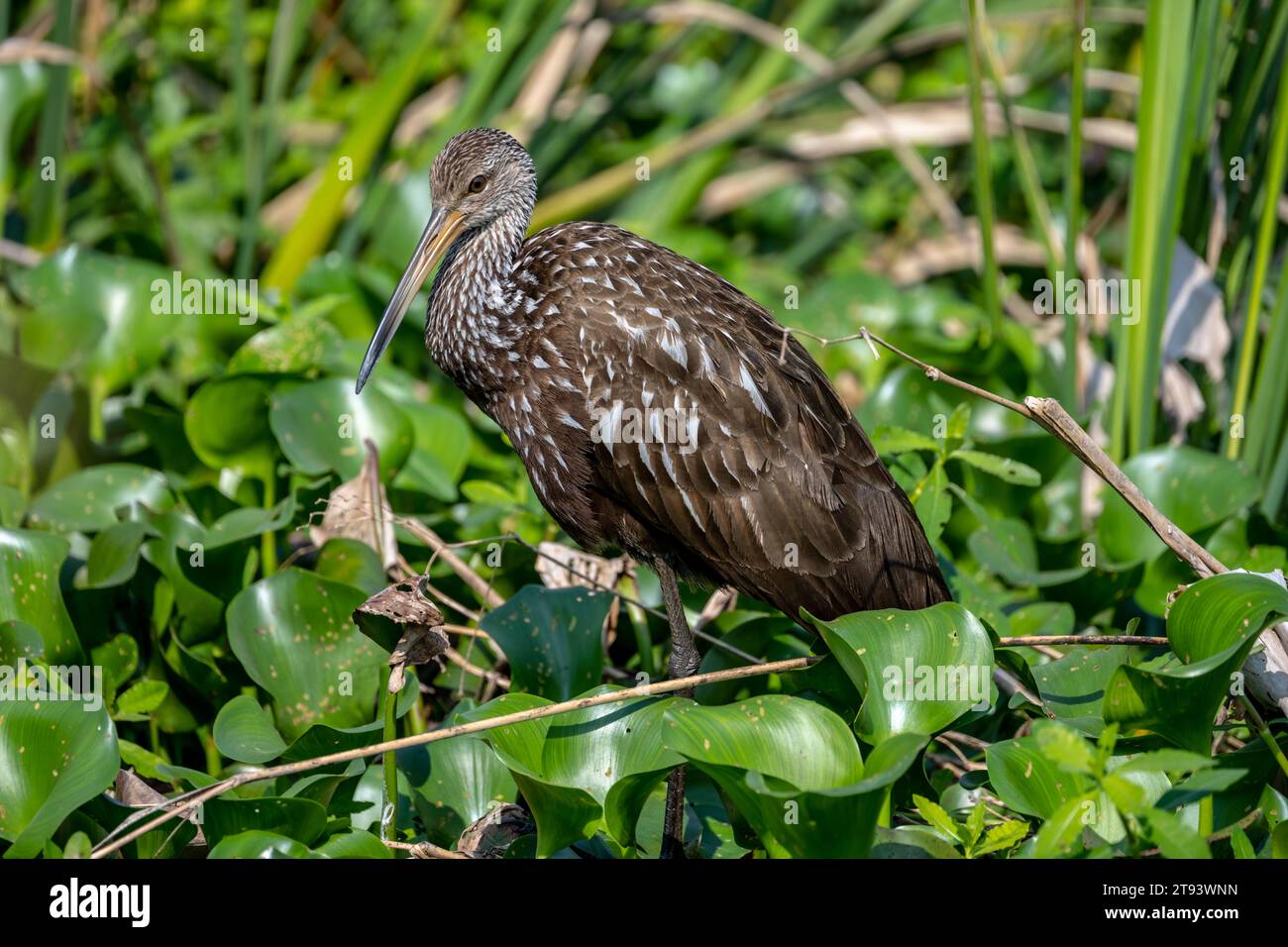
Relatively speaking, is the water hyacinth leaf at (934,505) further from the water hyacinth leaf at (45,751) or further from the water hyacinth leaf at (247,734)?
the water hyacinth leaf at (45,751)

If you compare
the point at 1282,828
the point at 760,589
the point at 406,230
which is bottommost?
the point at 1282,828

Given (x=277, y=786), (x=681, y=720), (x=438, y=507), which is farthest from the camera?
(x=438, y=507)

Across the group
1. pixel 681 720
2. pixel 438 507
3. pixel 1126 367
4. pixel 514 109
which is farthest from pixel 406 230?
pixel 681 720

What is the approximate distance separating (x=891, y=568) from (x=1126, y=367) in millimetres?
1521

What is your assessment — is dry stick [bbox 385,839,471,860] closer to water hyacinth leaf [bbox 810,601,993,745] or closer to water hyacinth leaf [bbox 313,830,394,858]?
water hyacinth leaf [bbox 313,830,394,858]

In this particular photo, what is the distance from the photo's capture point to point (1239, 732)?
12.9 feet

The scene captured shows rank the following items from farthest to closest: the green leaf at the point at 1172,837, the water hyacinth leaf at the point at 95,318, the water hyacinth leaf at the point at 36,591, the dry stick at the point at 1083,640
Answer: the water hyacinth leaf at the point at 95,318
the water hyacinth leaf at the point at 36,591
the dry stick at the point at 1083,640
the green leaf at the point at 1172,837

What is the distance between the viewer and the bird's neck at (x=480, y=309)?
396 cm

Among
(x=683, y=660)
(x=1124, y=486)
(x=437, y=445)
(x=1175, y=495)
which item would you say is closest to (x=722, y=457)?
(x=683, y=660)

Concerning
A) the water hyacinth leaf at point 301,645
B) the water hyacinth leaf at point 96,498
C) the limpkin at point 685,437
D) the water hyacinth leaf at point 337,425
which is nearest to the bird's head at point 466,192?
the limpkin at point 685,437

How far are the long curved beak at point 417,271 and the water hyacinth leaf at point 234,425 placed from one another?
53 centimetres

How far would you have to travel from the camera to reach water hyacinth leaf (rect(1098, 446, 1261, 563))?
446 cm

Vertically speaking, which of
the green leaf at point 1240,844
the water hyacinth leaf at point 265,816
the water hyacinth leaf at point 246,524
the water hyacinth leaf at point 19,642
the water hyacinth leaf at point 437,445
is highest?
the water hyacinth leaf at point 437,445

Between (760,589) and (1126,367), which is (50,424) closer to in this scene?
(760,589)
